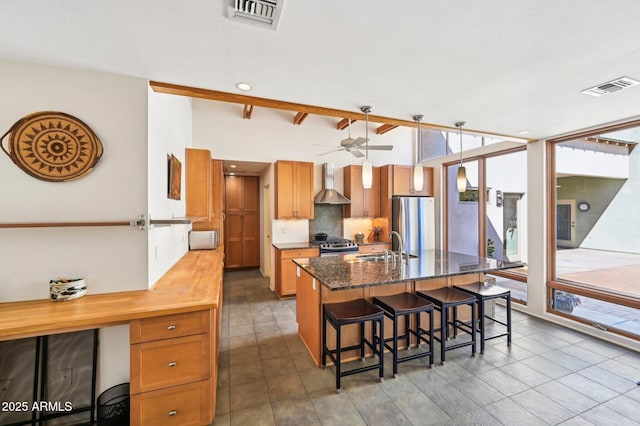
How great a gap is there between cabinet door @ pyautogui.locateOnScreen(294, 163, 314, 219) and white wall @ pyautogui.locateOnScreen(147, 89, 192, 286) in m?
2.05

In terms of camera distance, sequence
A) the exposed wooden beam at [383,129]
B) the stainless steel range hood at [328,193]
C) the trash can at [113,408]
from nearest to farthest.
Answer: the trash can at [113,408] < the stainless steel range hood at [328,193] < the exposed wooden beam at [383,129]

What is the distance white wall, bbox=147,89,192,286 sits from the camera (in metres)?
2.12

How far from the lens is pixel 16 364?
5.59ft

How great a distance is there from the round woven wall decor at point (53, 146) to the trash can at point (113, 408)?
4.92ft

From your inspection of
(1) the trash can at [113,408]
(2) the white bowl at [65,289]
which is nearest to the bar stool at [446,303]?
(1) the trash can at [113,408]

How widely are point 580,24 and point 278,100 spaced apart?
2042mm

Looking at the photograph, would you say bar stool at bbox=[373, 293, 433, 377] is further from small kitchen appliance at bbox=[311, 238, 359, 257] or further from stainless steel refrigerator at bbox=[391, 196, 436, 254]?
stainless steel refrigerator at bbox=[391, 196, 436, 254]

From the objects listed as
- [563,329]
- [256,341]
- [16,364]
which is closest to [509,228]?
[563,329]

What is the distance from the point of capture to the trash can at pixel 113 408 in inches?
65.7

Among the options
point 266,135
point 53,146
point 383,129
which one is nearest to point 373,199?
point 383,129

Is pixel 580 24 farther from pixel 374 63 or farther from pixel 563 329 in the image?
pixel 563 329

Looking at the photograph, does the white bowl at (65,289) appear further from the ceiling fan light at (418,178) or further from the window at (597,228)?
the window at (597,228)

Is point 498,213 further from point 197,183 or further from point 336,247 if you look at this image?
point 197,183

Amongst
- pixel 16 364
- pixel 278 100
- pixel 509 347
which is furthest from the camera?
pixel 509 347
